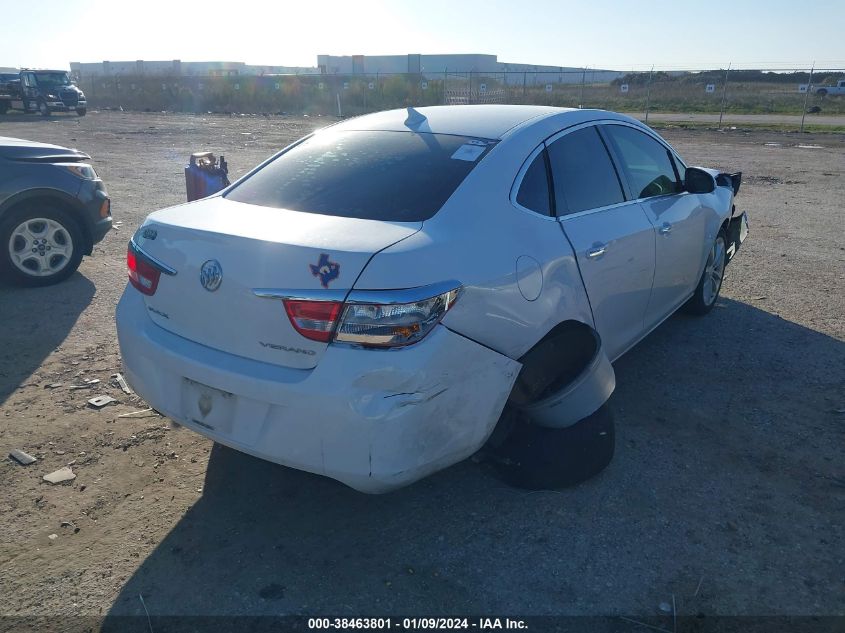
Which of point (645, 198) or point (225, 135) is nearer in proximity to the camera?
point (645, 198)

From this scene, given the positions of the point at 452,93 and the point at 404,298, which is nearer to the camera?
the point at 404,298

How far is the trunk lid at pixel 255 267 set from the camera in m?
2.61

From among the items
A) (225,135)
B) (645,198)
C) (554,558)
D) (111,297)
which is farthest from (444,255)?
(225,135)

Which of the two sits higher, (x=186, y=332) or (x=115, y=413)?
(x=186, y=332)

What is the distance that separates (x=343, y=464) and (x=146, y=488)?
1.33 metres

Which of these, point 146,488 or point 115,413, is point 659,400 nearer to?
point 146,488

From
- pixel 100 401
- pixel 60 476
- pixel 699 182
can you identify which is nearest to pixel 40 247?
pixel 100 401

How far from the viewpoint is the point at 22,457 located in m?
3.62

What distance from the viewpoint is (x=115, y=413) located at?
411 centimetres

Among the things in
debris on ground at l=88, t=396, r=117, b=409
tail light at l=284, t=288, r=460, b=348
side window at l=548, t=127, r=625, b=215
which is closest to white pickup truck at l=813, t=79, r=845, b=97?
side window at l=548, t=127, r=625, b=215

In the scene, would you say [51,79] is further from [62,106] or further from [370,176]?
[370,176]

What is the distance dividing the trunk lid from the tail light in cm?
4

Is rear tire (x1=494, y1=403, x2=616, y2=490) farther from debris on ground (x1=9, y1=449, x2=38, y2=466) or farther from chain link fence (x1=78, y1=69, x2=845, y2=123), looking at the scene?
chain link fence (x1=78, y1=69, x2=845, y2=123)

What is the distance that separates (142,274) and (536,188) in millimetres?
1900
